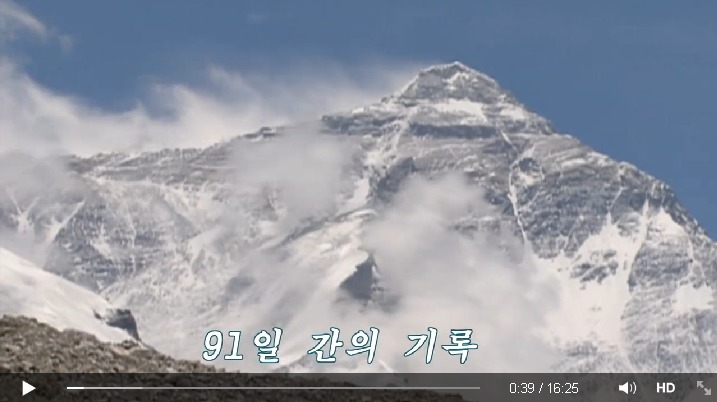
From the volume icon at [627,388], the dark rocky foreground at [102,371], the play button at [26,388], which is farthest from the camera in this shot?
the volume icon at [627,388]

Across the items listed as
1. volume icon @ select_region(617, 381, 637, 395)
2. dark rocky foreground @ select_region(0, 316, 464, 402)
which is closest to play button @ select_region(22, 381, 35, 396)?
dark rocky foreground @ select_region(0, 316, 464, 402)

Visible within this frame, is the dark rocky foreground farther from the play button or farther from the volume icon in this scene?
the volume icon

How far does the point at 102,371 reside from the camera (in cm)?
5203

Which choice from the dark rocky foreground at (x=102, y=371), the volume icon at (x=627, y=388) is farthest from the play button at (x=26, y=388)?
the volume icon at (x=627, y=388)

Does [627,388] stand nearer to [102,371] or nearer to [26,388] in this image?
[102,371]

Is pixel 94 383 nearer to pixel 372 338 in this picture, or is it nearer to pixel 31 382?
pixel 31 382

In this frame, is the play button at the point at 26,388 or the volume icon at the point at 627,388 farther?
the volume icon at the point at 627,388

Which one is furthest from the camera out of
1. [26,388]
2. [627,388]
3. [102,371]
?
[627,388]

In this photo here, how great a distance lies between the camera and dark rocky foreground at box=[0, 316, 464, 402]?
157ft

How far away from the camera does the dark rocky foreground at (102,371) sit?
4800cm

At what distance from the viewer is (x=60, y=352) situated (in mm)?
52219

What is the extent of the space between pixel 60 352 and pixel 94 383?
317 cm

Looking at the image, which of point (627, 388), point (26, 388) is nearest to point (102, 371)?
point (26, 388)

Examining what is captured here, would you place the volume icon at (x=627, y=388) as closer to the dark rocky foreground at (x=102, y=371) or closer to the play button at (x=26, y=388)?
the dark rocky foreground at (x=102, y=371)
